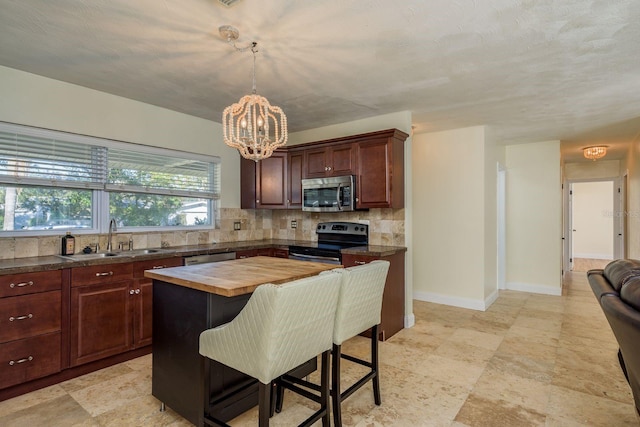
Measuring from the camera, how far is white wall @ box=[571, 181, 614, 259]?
29.8ft

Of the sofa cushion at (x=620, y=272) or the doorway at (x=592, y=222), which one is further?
the doorway at (x=592, y=222)

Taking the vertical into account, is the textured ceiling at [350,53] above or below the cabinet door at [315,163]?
above

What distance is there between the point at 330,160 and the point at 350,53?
168 centimetres

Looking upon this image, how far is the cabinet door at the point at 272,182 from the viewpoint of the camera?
4.52 m

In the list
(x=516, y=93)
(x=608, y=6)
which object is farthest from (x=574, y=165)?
(x=608, y=6)

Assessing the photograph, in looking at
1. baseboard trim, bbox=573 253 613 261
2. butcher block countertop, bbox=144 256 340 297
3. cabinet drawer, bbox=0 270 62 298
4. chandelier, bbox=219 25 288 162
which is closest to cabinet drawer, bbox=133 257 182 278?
cabinet drawer, bbox=0 270 62 298

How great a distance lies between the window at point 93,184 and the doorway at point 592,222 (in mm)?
9584

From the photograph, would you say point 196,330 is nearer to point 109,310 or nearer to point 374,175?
point 109,310

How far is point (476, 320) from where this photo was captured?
4.04m

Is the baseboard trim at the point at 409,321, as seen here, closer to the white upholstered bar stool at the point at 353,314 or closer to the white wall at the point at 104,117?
the white upholstered bar stool at the point at 353,314

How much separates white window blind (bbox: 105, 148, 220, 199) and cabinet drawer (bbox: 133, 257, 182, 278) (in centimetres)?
94

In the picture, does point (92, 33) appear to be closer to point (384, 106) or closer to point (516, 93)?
point (384, 106)

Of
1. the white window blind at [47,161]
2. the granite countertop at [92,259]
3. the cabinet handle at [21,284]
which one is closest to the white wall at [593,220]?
the granite countertop at [92,259]

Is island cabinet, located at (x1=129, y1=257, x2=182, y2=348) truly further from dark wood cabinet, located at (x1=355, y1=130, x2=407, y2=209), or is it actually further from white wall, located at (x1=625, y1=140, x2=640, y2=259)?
white wall, located at (x1=625, y1=140, x2=640, y2=259)
